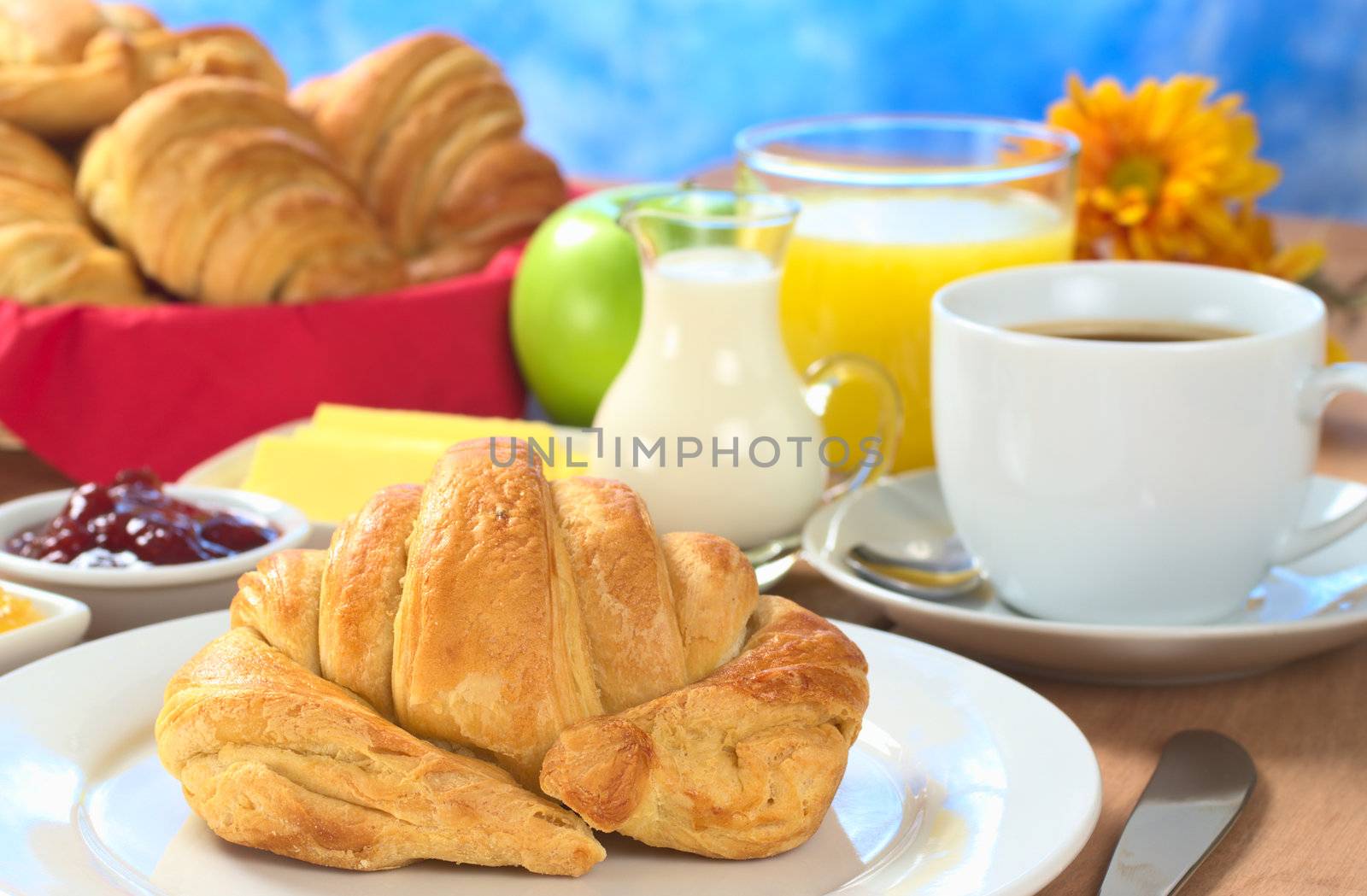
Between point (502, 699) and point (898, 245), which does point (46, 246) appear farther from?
point (502, 699)

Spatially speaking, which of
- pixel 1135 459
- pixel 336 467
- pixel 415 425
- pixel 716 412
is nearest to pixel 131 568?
pixel 336 467

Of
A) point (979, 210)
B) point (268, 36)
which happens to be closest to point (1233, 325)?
point (979, 210)

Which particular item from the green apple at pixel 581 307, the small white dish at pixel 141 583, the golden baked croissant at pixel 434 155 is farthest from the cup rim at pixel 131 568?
the golden baked croissant at pixel 434 155

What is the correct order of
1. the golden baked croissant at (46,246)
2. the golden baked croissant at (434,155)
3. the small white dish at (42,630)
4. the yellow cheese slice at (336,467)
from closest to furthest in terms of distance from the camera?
1. the small white dish at (42,630)
2. the yellow cheese slice at (336,467)
3. the golden baked croissant at (46,246)
4. the golden baked croissant at (434,155)

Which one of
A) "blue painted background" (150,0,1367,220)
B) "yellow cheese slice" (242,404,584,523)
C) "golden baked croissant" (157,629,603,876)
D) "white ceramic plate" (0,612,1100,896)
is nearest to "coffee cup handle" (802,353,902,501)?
"yellow cheese slice" (242,404,584,523)

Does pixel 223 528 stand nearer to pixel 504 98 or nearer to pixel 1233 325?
pixel 1233 325

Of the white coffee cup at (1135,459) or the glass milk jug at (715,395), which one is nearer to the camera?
the white coffee cup at (1135,459)

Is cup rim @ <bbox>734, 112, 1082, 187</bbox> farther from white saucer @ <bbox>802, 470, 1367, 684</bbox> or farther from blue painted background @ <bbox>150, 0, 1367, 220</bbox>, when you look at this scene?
blue painted background @ <bbox>150, 0, 1367, 220</bbox>

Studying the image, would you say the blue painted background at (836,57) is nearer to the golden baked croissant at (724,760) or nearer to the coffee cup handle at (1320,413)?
the coffee cup handle at (1320,413)
